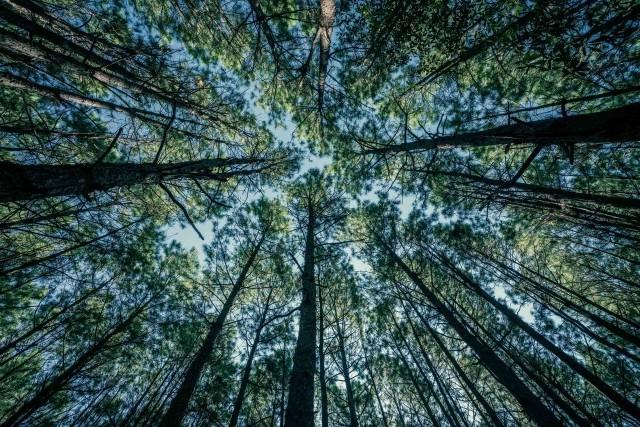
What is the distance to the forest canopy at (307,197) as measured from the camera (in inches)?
145

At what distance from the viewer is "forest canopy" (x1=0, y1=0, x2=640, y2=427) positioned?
3676 millimetres

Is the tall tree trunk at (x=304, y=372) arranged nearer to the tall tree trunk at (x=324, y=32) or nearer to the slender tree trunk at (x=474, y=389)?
the slender tree trunk at (x=474, y=389)

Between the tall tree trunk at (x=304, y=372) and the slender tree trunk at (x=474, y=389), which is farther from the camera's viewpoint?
the slender tree trunk at (x=474, y=389)

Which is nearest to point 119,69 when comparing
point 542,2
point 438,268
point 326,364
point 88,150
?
point 88,150

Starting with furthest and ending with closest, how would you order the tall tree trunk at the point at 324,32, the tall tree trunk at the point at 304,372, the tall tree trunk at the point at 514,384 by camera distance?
the tall tree trunk at the point at 324,32
the tall tree trunk at the point at 514,384
the tall tree trunk at the point at 304,372

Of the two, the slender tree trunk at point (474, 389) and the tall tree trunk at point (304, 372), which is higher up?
the tall tree trunk at point (304, 372)

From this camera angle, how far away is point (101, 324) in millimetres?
7156

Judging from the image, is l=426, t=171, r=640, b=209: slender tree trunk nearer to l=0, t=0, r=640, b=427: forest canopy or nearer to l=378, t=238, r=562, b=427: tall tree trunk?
l=0, t=0, r=640, b=427: forest canopy

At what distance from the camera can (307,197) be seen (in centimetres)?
945

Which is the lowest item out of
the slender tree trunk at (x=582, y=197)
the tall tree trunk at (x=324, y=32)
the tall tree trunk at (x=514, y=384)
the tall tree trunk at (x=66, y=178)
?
the tall tree trunk at (x=514, y=384)

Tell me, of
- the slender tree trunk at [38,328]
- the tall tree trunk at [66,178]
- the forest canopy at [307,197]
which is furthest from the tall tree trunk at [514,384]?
the slender tree trunk at [38,328]

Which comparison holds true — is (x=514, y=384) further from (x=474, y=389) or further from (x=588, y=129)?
(x=588, y=129)

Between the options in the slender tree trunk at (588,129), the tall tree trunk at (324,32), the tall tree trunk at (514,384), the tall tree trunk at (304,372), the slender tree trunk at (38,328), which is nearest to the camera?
the slender tree trunk at (588,129)

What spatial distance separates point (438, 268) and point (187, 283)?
344 inches
